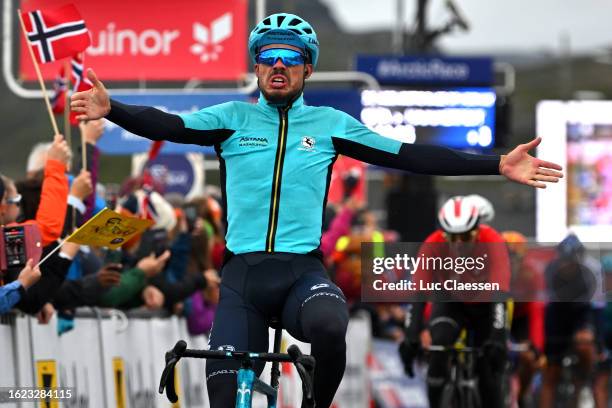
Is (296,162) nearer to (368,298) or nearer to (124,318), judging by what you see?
(368,298)

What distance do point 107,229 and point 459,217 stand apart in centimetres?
361

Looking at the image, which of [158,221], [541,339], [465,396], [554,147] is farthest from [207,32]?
[554,147]

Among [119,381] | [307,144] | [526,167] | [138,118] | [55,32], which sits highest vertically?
[55,32]

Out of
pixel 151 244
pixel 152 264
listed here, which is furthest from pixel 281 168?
pixel 151 244

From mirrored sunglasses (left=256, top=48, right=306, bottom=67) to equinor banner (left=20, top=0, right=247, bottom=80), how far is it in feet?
21.4

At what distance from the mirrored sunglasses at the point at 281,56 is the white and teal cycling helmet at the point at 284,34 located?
50mm

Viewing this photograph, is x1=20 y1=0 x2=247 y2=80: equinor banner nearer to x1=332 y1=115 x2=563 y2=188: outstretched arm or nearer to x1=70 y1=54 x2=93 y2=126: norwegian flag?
x1=70 y1=54 x2=93 y2=126: norwegian flag

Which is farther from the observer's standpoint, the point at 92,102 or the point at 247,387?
the point at 92,102

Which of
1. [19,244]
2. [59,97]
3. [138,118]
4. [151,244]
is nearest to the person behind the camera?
[138,118]

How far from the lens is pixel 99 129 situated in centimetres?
1052

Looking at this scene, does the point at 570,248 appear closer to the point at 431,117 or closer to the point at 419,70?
the point at 431,117

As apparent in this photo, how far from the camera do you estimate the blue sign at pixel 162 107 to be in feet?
52.1

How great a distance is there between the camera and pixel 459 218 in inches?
457

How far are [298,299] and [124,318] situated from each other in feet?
11.6
